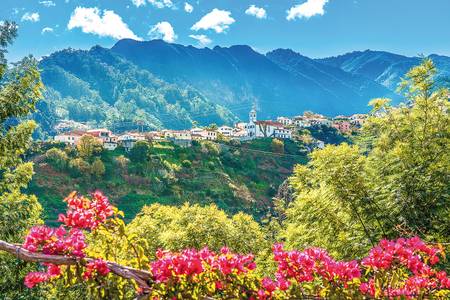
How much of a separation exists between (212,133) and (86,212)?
124m

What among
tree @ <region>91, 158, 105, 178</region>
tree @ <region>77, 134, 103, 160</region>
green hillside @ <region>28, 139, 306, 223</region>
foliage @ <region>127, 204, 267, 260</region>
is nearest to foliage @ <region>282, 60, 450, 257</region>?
foliage @ <region>127, 204, 267, 260</region>

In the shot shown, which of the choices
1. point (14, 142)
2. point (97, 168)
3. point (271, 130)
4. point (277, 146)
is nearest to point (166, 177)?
point (97, 168)

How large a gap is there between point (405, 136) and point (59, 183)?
78.3 meters

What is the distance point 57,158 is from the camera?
85125 mm

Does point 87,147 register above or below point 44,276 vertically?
below

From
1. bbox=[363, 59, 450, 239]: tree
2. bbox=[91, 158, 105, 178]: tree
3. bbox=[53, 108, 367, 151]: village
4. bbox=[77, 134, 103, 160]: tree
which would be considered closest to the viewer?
bbox=[363, 59, 450, 239]: tree

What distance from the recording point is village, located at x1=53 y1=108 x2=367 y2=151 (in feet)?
355

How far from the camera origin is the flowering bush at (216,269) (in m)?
3.05

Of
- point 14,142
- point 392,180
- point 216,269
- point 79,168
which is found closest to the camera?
point 216,269

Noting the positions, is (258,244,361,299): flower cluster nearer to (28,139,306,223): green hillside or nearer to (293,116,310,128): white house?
(28,139,306,223): green hillside

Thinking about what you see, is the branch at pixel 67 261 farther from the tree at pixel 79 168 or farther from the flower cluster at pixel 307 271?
the tree at pixel 79 168

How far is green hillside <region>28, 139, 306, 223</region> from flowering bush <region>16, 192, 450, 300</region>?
6935 centimetres

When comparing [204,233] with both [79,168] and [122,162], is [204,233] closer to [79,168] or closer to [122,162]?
[79,168]

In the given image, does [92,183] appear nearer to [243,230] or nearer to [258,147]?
[258,147]
